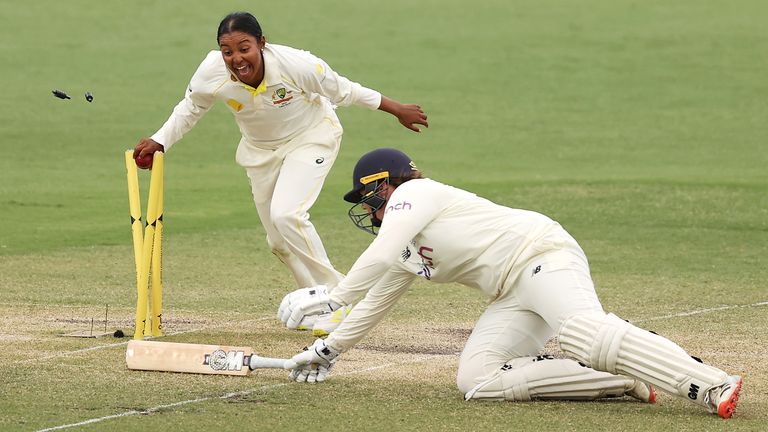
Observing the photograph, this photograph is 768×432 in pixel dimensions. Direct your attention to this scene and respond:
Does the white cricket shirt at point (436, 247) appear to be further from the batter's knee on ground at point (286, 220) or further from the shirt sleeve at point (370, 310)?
the batter's knee on ground at point (286, 220)

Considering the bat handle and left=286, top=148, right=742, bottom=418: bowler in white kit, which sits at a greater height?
left=286, top=148, right=742, bottom=418: bowler in white kit

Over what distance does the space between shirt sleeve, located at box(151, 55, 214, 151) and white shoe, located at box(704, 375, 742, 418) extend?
3812 millimetres

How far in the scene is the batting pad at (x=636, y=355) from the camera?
6.64 m

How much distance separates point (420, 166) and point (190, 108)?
9.84m

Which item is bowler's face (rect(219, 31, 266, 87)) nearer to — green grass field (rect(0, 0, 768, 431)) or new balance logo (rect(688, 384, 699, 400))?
green grass field (rect(0, 0, 768, 431))

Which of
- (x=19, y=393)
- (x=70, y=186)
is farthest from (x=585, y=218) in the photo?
(x=19, y=393)

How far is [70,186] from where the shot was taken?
1745 centimetres

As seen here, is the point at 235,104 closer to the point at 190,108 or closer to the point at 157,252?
the point at 190,108

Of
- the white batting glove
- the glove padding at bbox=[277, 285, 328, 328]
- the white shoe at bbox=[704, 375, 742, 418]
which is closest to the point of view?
the white shoe at bbox=[704, 375, 742, 418]

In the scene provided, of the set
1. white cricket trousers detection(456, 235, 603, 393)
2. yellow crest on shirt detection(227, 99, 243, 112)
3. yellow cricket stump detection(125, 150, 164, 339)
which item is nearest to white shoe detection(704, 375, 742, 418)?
white cricket trousers detection(456, 235, 603, 393)

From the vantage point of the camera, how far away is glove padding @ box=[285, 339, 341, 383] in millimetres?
7344

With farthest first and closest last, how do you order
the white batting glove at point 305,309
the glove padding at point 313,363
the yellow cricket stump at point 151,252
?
the yellow cricket stump at point 151,252 → the white batting glove at point 305,309 → the glove padding at point 313,363

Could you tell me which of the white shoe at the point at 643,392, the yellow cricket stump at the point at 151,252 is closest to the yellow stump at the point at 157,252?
the yellow cricket stump at the point at 151,252

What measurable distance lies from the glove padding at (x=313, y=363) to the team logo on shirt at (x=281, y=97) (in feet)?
6.92
